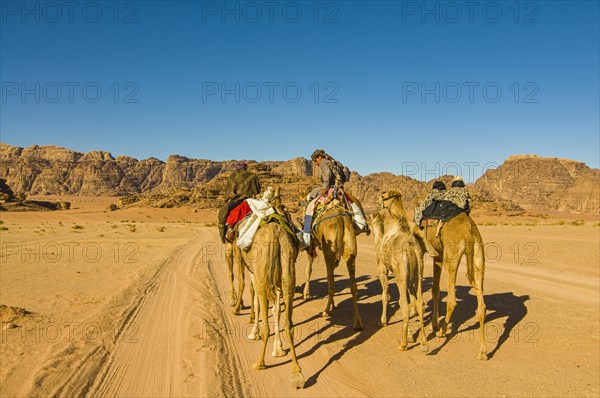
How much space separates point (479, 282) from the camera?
25.5 feet

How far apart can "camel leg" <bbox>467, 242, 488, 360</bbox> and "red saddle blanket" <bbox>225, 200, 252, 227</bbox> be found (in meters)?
5.09

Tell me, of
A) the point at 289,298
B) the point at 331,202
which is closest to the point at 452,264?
the point at 331,202

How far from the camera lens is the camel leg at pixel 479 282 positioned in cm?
770

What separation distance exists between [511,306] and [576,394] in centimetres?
582

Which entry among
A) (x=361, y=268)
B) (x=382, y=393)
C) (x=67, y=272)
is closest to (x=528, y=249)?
Answer: (x=361, y=268)

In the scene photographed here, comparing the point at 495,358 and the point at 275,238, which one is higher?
the point at 275,238

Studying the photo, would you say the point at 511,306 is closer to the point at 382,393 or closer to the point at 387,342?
the point at 387,342

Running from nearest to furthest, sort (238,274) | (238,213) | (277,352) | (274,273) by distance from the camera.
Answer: (274,273), (277,352), (238,213), (238,274)

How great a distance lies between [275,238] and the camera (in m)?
6.85

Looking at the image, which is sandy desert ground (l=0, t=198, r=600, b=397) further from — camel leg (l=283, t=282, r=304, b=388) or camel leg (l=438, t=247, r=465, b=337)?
camel leg (l=438, t=247, r=465, b=337)

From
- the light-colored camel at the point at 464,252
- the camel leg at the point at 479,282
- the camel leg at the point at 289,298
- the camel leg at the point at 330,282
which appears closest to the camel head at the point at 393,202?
the light-colored camel at the point at 464,252

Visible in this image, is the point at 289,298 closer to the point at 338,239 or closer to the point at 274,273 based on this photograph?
the point at 274,273

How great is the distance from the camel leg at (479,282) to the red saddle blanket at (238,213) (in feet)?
16.7

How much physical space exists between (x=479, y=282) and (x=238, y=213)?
18.2ft
